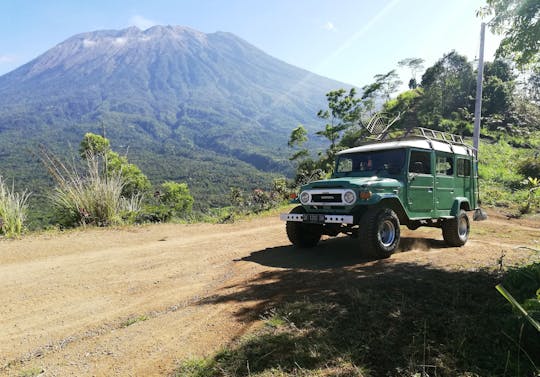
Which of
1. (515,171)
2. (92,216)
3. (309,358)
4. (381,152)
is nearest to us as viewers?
(309,358)

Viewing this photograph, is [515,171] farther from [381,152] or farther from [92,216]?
[92,216]

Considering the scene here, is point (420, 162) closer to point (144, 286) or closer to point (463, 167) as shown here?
point (463, 167)

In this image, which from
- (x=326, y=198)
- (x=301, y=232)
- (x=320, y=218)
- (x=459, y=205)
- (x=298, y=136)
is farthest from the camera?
(x=298, y=136)

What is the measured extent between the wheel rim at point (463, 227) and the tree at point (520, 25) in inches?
138

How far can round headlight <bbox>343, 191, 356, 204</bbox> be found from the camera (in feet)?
19.9

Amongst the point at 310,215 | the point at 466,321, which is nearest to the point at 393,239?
the point at 310,215

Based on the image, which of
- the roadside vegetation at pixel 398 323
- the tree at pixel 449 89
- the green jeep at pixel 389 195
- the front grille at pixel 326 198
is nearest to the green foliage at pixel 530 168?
the green jeep at pixel 389 195

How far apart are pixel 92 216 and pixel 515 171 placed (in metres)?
20.5

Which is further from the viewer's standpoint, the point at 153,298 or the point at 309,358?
the point at 153,298

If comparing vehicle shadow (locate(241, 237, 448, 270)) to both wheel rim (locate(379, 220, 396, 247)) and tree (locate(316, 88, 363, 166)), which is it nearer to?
wheel rim (locate(379, 220, 396, 247))

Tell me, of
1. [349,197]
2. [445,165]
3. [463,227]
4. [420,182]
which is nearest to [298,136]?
[445,165]

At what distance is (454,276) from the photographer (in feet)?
15.3

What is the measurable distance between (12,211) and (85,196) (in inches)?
63.5

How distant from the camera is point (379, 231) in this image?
235 inches
